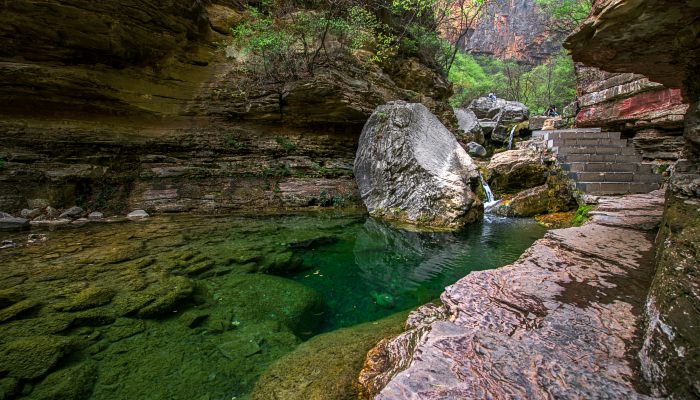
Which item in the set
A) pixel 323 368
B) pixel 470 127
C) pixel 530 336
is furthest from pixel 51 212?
pixel 470 127

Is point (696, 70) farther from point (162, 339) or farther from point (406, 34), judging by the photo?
point (406, 34)

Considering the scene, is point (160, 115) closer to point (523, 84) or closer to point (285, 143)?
point (285, 143)

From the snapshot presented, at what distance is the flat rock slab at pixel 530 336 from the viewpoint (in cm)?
126

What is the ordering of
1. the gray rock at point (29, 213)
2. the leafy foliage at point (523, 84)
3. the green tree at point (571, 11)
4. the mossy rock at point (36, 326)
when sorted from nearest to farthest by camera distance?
the mossy rock at point (36, 326) < the gray rock at point (29, 213) < the green tree at point (571, 11) < the leafy foliage at point (523, 84)

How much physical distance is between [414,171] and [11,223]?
8.88 meters

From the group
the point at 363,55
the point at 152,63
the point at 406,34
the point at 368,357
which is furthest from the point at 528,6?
the point at 368,357

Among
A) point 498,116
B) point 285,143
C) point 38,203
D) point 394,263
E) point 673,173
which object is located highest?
point 498,116

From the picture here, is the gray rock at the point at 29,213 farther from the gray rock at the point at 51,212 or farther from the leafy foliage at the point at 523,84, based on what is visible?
the leafy foliage at the point at 523,84

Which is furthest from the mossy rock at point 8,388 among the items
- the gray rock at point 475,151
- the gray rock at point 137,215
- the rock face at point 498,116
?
the rock face at point 498,116

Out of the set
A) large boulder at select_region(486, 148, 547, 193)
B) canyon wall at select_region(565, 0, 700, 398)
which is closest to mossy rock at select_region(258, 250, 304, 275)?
canyon wall at select_region(565, 0, 700, 398)

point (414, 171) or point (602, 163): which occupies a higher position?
point (602, 163)

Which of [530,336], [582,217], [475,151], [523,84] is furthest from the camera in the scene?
[523,84]

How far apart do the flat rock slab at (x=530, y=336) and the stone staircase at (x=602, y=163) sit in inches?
194

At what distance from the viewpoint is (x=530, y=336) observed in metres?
1.60
